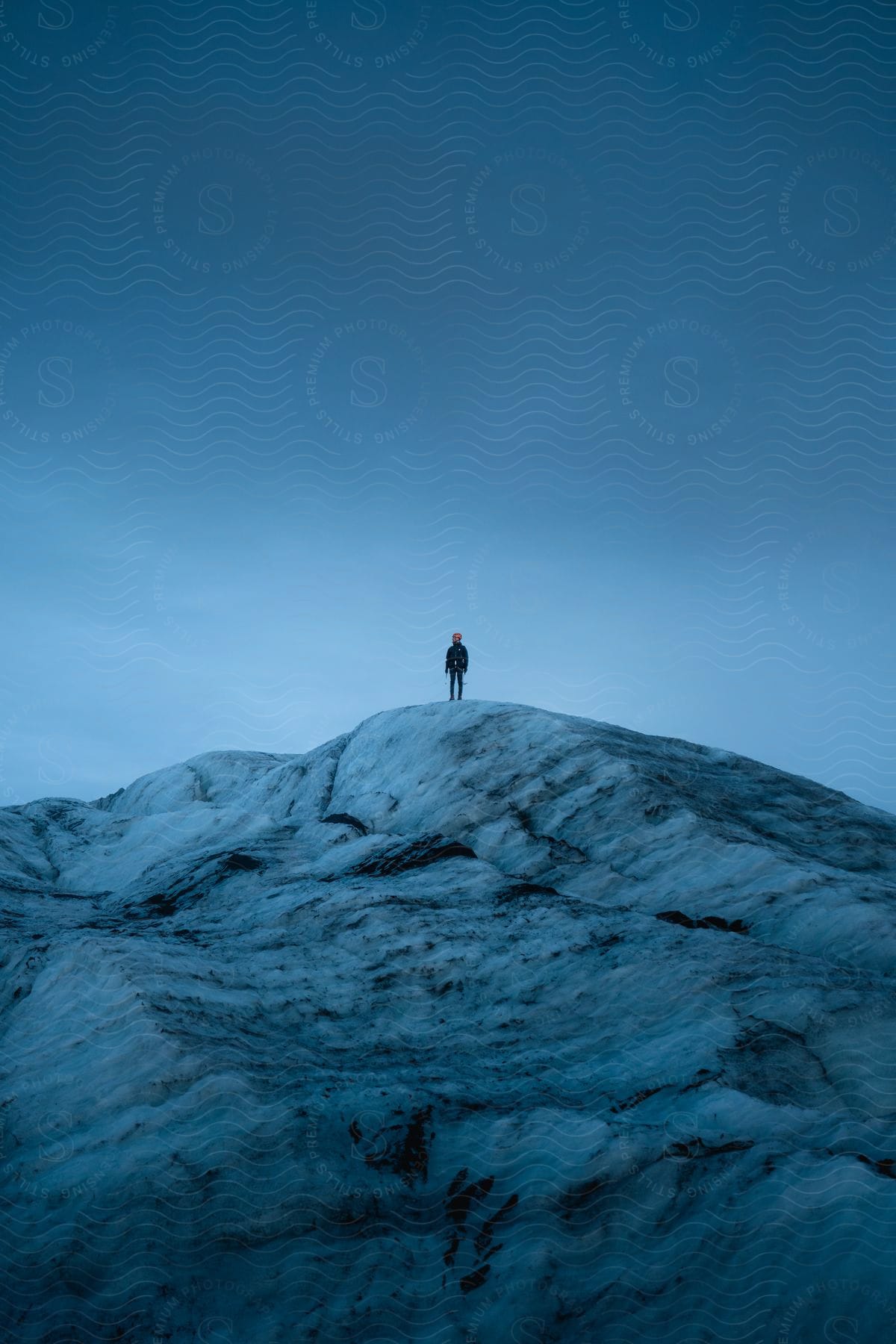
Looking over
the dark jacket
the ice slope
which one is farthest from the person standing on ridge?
the ice slope

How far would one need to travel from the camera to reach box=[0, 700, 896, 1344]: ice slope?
38.9 feet

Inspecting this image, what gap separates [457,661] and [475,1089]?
22.9 meters

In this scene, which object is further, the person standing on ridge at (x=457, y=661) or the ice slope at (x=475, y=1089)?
the person standing on ridge at (x=457, y=661)

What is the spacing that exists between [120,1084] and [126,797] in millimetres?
30311

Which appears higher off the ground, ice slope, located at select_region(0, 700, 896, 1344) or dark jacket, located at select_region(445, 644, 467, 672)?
dark jacket, located at select_region(445, 644, 467, 672)

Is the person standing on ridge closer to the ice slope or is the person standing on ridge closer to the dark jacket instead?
the dark jacket

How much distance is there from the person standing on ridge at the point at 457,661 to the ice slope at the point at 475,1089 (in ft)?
33.9

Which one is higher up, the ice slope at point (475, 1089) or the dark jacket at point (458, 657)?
the dark jacket at point (458, 657)

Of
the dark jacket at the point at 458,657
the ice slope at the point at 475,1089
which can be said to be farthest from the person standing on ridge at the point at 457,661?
the ice slope at the point at 475,1089

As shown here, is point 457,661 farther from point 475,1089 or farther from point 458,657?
point 475,1089

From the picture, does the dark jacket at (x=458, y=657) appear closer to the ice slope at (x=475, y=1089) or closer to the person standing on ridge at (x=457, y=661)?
the person standing on ridge at (x=457, y=661)

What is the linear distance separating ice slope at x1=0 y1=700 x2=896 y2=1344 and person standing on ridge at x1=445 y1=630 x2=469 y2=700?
10342 mm

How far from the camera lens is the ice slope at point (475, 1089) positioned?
11.9 metres

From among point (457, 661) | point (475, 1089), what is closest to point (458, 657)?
point (457, 661)
